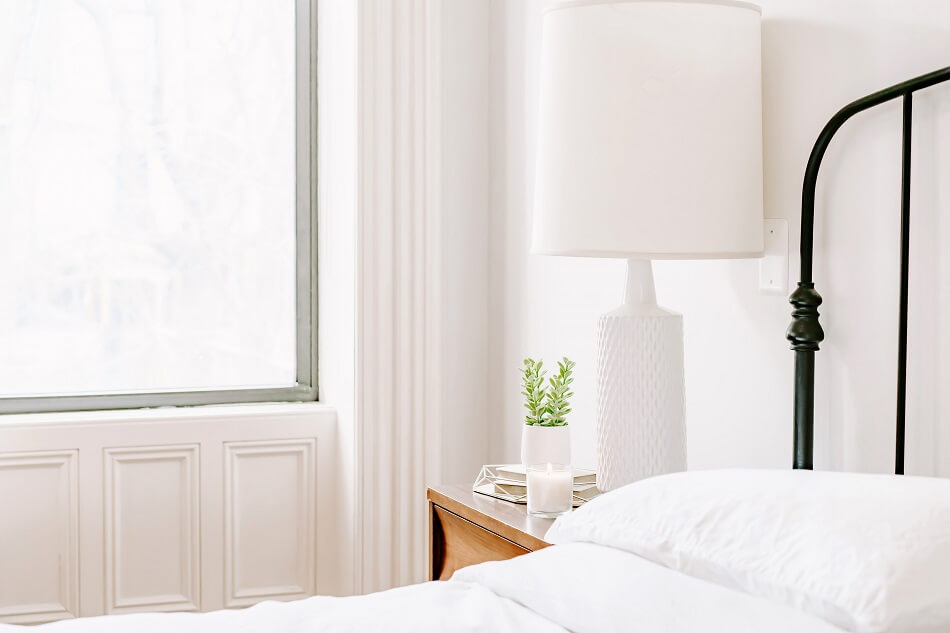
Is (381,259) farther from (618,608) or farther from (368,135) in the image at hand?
(618,608)

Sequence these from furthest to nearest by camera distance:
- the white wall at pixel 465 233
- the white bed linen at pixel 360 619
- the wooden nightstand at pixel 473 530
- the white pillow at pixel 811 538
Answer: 1. the white wall at pixel 465 233
2. the wooden nightstand at pixel 473 530
3. the white bed linen at pixel 360 619
4. the white pillow at pixel 811 538

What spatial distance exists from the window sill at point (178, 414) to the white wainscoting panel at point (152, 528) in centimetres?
8

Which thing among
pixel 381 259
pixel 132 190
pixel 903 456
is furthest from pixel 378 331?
pixel 903 456

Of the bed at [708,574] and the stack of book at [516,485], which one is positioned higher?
the bed at [708,574]

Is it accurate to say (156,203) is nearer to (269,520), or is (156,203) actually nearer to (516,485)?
(269,520)

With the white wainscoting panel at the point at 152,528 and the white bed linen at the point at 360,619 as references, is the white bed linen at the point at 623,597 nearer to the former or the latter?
the white bed linen at the point at 360,619

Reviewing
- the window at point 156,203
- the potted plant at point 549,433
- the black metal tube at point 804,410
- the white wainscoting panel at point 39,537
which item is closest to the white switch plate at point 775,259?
the black metal tube at point 804,410

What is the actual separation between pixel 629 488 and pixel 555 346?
3.63ft

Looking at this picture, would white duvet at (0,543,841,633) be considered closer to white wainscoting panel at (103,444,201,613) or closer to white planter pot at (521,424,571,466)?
white planter pot at (521,424,571,466)

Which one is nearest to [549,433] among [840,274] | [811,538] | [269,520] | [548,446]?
[548,446]

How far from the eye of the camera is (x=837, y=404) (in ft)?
4.68

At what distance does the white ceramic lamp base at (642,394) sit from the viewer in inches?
59.8

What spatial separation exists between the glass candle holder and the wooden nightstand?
0.02m

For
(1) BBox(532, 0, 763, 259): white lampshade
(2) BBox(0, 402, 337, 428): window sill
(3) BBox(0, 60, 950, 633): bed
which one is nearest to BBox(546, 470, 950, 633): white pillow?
(3) BBox(0, 60, 950, 633): bed
